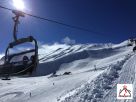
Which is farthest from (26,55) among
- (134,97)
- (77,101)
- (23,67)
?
(134,97)

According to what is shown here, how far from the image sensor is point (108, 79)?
17.6 m

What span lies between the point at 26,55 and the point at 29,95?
9517 millimetres

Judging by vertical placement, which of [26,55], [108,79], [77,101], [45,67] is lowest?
[77,101]

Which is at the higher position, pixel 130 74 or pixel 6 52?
pixel 6 52

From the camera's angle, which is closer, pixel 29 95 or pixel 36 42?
pixel 36 42

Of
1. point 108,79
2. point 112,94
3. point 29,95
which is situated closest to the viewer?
point 112,94

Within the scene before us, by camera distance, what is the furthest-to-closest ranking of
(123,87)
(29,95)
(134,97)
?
(29,95) < (123,87) < (134,97)

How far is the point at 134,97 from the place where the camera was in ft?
41.1

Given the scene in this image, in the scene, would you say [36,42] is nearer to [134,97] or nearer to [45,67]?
[134,97]

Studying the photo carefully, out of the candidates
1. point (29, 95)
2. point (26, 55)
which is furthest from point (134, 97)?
point (29, 95)

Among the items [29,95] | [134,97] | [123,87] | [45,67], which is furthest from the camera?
[45,67]

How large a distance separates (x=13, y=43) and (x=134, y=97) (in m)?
6.91

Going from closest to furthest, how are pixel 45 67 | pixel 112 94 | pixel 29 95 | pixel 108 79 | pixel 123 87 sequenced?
pixel 112 94
pixel 123 87
pixel 108 79
pixel 29 95
pixel 45 67

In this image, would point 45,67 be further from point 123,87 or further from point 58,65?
point 123,87
